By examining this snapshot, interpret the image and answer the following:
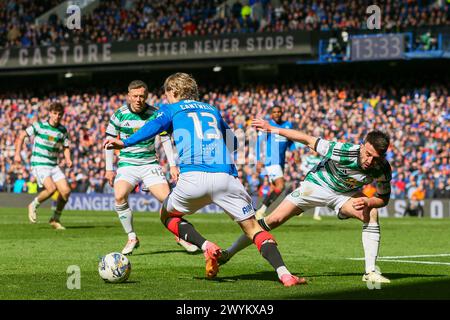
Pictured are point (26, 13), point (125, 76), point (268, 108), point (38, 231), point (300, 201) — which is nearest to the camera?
point (300, 201)

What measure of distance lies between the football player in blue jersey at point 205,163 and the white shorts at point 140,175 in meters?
4.14

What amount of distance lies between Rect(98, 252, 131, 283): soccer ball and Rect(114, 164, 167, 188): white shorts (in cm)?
425

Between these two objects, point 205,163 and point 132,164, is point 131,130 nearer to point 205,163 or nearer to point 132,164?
point 132,164

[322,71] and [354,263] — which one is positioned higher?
[322,71]

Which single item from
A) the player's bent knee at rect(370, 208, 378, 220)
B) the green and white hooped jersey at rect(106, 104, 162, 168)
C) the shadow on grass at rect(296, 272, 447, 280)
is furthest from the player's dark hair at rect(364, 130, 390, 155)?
the green and white hooped jersey at rect(106, 104, 162, 168)

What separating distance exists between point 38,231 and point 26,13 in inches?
1288

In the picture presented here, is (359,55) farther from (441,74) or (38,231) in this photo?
(38,231)

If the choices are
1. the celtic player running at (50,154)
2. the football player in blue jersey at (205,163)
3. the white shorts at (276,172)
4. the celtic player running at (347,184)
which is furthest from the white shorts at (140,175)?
the white shorts at (276,172)

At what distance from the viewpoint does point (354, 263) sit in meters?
12.5

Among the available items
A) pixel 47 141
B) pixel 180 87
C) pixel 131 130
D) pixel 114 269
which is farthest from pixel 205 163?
pixel 47 141

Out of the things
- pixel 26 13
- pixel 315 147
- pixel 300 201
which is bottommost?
pixel 300 201

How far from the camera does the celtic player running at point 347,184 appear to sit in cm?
987

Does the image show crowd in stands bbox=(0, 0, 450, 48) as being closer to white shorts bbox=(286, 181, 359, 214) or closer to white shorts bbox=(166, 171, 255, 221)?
white shorts bbox=(286, 181, 359, 214)

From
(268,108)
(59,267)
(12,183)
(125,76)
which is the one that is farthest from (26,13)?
(59,267)
